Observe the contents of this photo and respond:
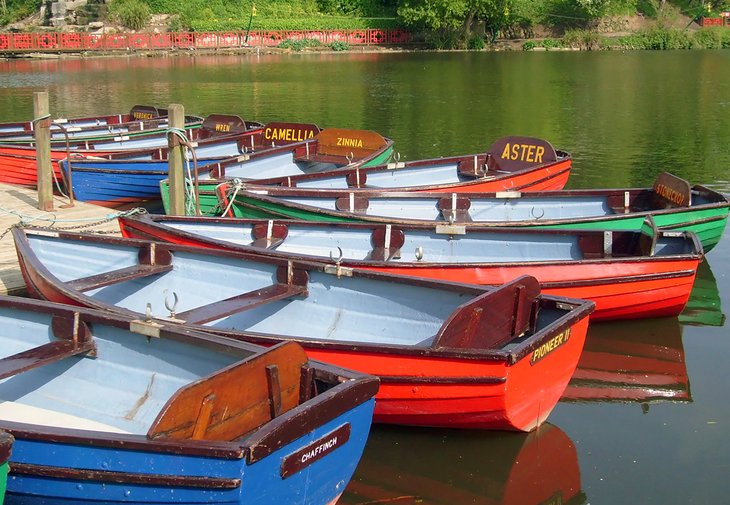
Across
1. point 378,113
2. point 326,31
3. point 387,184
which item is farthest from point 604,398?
point 326,31

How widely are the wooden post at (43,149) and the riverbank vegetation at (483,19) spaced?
50.2 m

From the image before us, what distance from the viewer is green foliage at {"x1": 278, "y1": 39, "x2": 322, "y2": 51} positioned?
2475 inches

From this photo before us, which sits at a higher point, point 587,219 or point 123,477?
point 587,219

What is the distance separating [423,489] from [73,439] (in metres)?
2.91

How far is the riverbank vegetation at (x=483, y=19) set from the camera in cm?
6150

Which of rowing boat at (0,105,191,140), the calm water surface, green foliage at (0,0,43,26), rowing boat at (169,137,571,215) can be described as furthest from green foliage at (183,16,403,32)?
rowing boat at (169,137,571,215)

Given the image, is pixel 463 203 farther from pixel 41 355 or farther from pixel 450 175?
pixel 41 355

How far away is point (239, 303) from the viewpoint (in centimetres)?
806

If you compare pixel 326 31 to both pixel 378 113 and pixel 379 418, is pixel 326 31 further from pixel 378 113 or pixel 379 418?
pixel 379 418

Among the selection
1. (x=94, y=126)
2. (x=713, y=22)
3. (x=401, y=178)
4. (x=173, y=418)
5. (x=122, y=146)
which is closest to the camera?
(x=173, y=418)

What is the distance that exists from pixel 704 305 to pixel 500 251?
2.79 m

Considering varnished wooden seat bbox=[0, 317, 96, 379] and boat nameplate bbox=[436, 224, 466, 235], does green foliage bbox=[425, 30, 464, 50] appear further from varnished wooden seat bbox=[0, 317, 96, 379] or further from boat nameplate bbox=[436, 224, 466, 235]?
varnished wooden seat bbox=[0, 317, 96, 379]

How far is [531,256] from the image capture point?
35.7 ft

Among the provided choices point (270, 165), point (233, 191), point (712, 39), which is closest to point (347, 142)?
point (270, 165)
